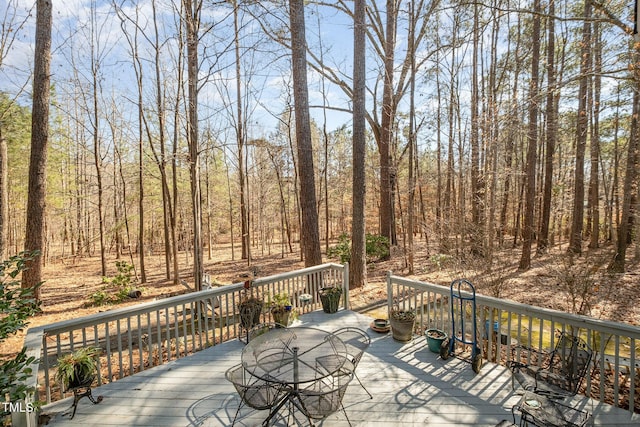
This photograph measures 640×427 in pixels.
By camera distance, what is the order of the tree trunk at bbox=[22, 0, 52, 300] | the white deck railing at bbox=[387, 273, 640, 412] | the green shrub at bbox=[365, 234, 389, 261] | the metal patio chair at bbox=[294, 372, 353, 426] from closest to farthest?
the metal patio chair at bbox=[294, 372, 353, 426] < the white deck railing at bbox=[387, 273, 640, 412] < the tree trunk at bbox=[22, 0, 52, 300] < the green shrub at bbox=[365, 234, 389, 261]

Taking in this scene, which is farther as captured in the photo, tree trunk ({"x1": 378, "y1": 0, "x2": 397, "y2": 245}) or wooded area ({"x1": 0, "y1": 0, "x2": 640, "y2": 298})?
tree trunk ({"x1": 378, "y1": 0, "x2": 397, "y2": 245})

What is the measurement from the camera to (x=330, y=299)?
509 centimetres

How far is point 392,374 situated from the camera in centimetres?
334

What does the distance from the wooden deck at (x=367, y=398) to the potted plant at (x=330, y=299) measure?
4.73ft

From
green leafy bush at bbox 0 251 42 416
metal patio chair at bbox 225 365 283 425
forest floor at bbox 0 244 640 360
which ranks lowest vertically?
forest floor at bbox 0 244 640 360

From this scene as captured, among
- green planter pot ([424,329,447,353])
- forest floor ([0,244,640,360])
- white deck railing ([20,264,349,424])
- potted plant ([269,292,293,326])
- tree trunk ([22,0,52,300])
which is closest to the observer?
white deck railing ([20,264,349,424])

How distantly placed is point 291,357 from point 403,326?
1.82m

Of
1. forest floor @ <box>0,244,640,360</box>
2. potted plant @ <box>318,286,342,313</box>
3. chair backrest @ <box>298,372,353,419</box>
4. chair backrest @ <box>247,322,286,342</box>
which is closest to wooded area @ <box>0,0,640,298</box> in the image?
forest floor @ <box>0,244,640,360</box>

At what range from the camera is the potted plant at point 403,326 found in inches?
159

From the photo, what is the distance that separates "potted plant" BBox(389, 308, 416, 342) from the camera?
404cm

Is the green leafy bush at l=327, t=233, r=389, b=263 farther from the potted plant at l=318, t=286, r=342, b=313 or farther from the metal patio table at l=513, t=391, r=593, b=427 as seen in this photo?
the metal patio table at l=513, t=391, r=593, b=427

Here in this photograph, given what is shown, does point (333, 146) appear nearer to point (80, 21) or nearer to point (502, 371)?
point (80, 21)

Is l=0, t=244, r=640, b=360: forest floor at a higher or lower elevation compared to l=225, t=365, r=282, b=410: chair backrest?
lower

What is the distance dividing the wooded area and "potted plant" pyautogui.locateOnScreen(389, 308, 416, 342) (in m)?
1.69
